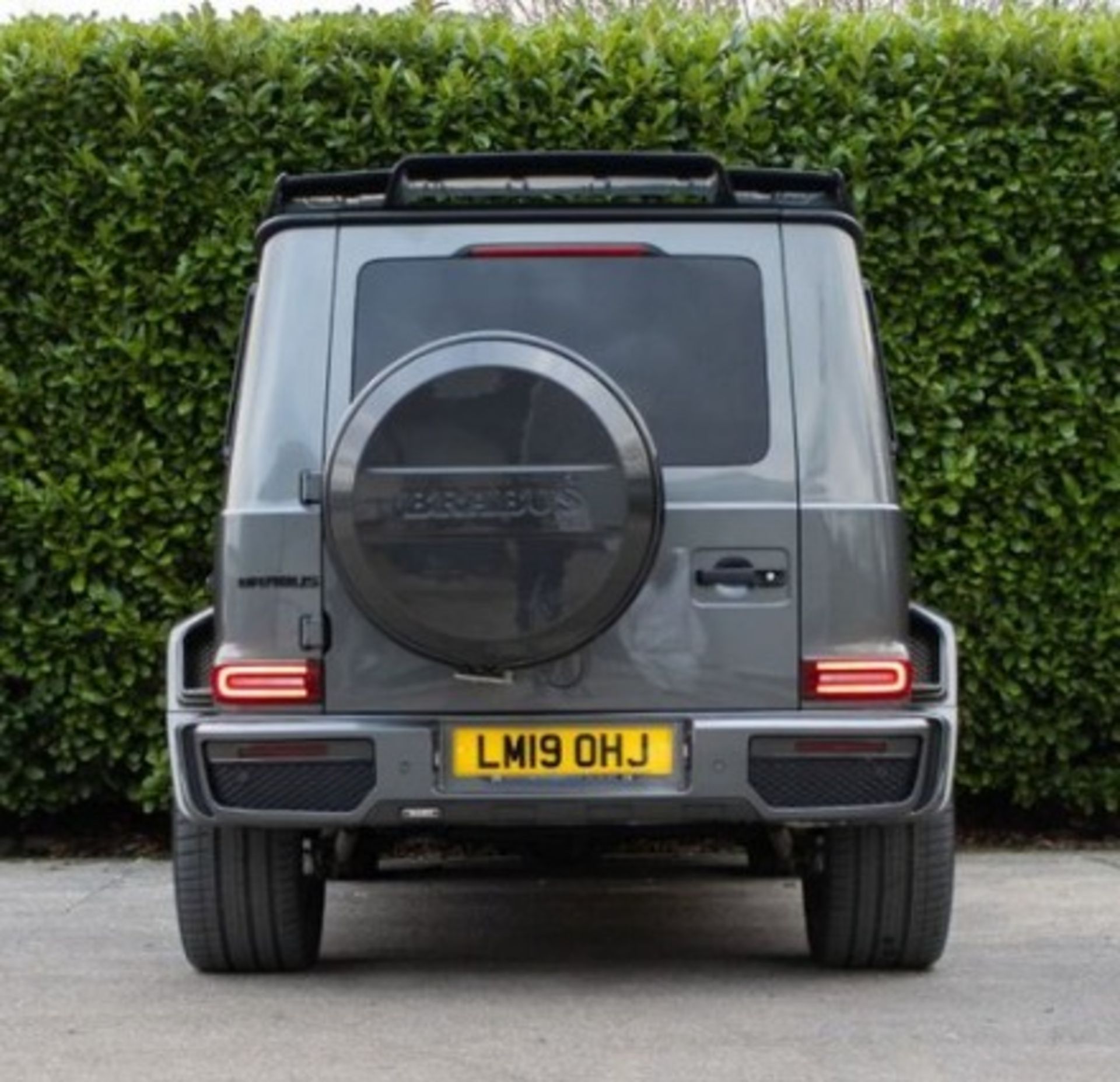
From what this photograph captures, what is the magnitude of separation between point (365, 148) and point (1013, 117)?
2.35 meters

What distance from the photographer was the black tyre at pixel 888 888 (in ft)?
22.8

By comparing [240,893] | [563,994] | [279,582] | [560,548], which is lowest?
[563,994]

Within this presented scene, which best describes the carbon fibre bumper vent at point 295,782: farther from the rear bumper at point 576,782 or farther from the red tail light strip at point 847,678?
the red tail light strip at point 847,678

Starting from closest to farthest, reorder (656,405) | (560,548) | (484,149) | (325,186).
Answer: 1. (560,548)
2. (656,405)
3. (325,186)
4. (484,149)

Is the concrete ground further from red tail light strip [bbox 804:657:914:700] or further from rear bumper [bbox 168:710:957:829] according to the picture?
red tail light strip [bbox 804:657:914:700]

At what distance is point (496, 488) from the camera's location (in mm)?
6215

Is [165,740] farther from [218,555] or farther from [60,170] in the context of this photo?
[218,555]

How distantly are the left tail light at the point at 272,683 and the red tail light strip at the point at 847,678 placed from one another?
47.5 inches

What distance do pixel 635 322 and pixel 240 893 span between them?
1.80 meters

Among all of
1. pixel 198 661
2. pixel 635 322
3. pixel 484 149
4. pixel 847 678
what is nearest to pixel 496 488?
pixel 635 322

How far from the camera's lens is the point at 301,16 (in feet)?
32.4

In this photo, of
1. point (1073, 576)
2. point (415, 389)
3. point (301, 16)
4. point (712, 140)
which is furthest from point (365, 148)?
point (415, 389)

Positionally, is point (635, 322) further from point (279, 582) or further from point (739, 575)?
point (279, 582)

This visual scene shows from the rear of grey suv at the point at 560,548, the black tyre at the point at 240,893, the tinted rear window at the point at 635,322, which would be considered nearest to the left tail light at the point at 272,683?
the rear of grey suv at the point at 560,548
